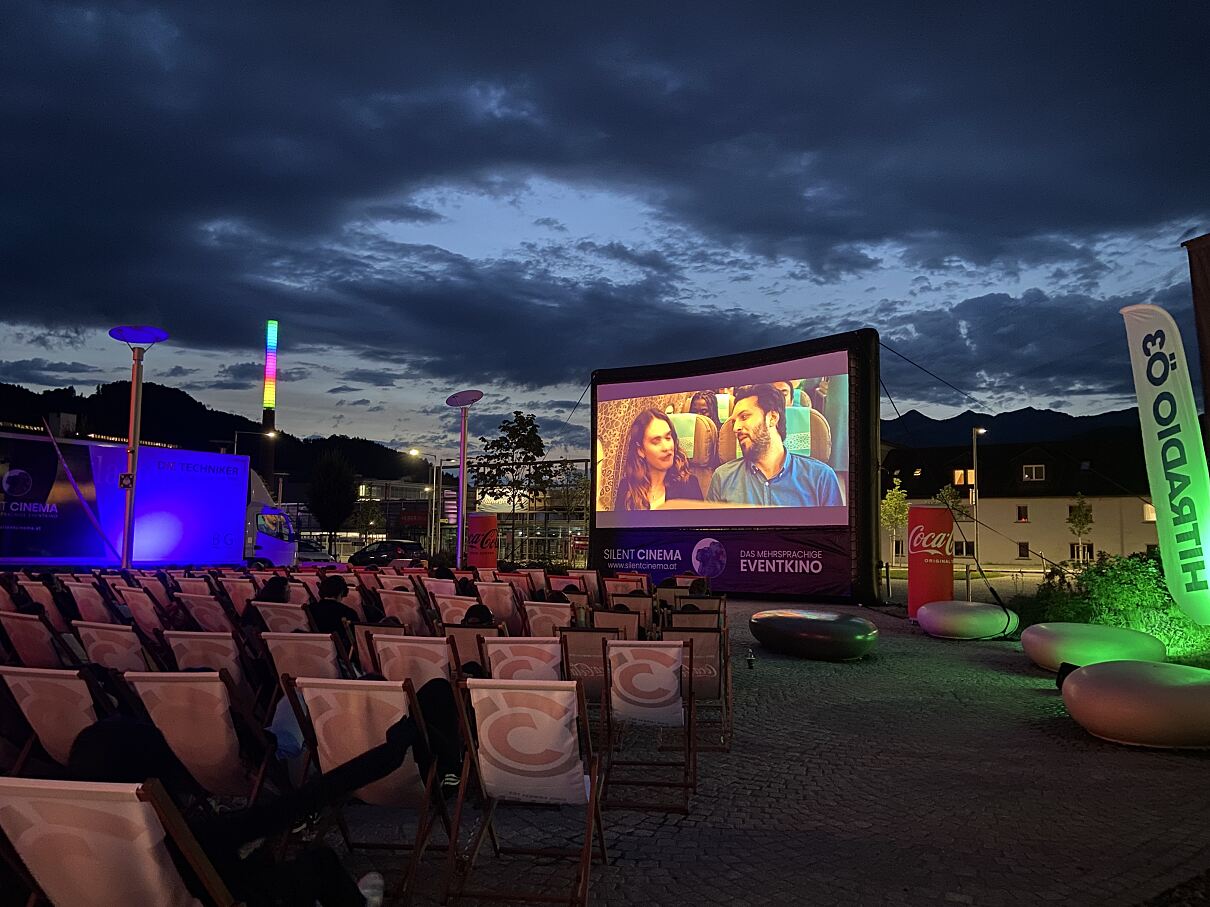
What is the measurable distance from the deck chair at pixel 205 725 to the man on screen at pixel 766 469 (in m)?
13.9

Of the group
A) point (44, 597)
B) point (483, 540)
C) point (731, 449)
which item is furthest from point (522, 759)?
point (483, 540)

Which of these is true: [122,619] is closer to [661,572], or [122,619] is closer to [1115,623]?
[1115,623]

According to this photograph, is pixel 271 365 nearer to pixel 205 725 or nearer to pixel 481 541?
pixel 481 541

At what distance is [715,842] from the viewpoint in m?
3.85

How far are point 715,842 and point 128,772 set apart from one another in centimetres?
247

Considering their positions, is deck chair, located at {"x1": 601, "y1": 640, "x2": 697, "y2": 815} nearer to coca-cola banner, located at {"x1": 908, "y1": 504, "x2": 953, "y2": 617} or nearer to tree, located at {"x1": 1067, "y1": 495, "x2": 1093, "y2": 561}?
coca-cola banner, located at {"x1": 908, "y1": 504, "x2": 953, "y2": 617}

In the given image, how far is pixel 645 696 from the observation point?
470 centimetres

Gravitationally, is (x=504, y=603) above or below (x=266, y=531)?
below

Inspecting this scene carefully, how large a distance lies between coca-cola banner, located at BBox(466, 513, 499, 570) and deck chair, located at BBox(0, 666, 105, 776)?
51.2ft

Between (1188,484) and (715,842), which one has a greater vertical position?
(1188,484)

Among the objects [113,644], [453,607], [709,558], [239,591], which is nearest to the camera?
[113,644]

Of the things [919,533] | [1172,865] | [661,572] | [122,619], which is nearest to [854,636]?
[919,533]

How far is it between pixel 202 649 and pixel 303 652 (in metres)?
0.59

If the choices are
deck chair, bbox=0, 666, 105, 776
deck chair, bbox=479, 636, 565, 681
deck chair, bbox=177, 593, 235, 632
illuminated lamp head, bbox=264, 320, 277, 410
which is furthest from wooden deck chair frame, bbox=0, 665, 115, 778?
illuminated lamp head, bbox=264, 320, 277, 410
